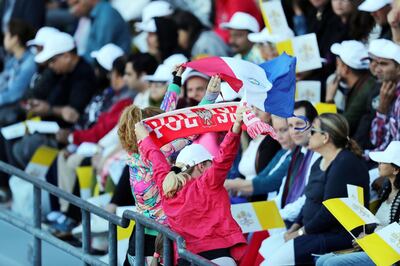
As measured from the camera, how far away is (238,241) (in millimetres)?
7074

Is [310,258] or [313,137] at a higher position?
[313,137]

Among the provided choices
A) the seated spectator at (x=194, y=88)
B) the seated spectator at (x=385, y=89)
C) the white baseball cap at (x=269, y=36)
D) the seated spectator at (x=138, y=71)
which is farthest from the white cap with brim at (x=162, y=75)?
the seated spectator at (x=385, y=89)

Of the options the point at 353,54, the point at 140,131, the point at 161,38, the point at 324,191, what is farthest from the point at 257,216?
the point at 161,38

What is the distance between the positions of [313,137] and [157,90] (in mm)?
2416

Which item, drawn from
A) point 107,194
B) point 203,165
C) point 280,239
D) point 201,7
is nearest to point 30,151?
point 107,194

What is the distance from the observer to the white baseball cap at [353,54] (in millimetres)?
9555

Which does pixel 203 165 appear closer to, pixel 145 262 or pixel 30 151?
pixel 145 262

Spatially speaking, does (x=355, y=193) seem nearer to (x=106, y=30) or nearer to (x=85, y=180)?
(x=85, y=180)

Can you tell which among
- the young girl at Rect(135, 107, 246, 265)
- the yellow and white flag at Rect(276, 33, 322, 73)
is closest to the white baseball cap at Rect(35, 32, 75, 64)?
the yellow and white flag at Rect(276, 33, 322, 73)

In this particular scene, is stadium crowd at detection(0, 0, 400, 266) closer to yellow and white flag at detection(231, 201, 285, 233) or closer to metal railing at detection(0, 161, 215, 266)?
yellow and white flag at detection(231, 201, 285, 233)

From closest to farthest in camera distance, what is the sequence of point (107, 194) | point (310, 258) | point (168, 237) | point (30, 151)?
point (168, 237)
point (310, 258)
point (107, 194)
point (30, 151)

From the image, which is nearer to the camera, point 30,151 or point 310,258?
point 310,258

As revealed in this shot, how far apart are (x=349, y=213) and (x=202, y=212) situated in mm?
948

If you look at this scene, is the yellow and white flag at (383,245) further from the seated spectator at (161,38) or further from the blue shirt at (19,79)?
the blue shirt at (19,79)
